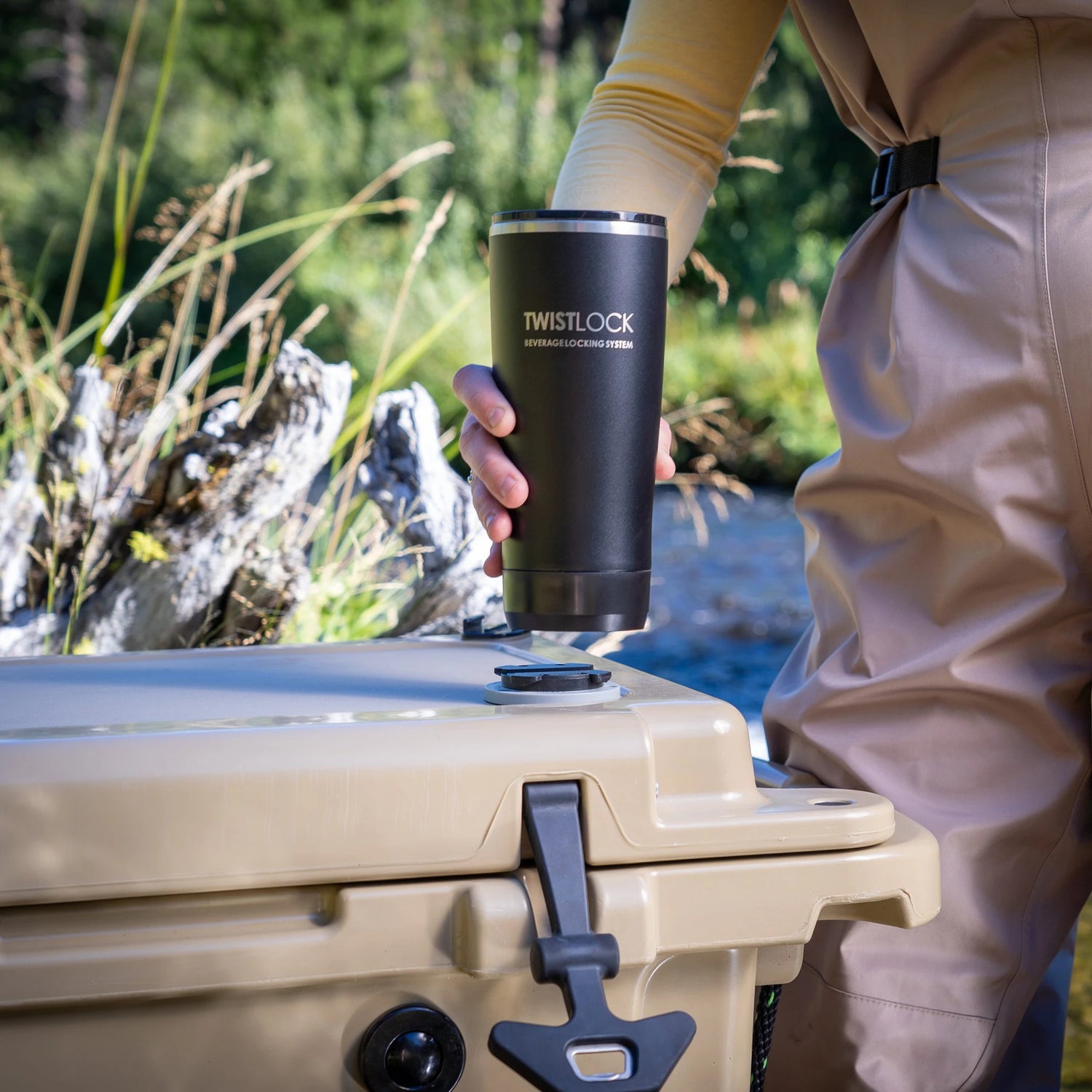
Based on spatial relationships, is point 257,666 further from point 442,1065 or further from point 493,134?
point 493,134

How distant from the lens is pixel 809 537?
1.06 m

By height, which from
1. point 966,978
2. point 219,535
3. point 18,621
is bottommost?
point 966,978

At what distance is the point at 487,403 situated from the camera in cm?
78

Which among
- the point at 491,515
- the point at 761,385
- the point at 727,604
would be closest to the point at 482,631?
the point at 491,515

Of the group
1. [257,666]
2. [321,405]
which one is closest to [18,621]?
[321,405]

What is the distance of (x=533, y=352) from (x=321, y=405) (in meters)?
1.00

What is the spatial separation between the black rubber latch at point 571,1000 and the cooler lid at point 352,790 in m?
0.02

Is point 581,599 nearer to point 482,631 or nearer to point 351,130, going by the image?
point 482,631

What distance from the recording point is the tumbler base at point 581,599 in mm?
777

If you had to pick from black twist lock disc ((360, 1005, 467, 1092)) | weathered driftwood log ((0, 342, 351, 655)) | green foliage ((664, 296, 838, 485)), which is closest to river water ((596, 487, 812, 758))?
green foliage ((664, 296, 838, 485))

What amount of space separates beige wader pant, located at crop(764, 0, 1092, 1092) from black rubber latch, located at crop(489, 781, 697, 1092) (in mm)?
343

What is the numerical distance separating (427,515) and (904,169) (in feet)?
3.00

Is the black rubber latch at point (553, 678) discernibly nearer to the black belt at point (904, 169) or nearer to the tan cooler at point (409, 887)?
the tan cooler at point (409, 887)

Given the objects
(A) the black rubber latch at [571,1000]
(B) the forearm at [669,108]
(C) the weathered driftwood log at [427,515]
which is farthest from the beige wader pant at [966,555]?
(C) the weathered driftwood log at [427,515]
